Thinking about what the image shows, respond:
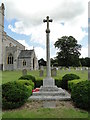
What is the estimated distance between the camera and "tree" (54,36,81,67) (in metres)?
53.0

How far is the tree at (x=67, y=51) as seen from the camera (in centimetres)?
5297

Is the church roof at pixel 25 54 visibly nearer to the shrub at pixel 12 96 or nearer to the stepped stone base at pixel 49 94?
the stepped stone base at pixel 49 94

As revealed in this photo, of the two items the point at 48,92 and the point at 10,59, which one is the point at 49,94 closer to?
the point at 48,92

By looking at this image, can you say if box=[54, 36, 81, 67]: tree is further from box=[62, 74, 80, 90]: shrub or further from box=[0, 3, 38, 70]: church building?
box=[62, 74, 80, 90]: shrub

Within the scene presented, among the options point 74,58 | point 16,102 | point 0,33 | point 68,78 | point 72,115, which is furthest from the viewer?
point 74,58

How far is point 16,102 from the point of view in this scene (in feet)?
20.5

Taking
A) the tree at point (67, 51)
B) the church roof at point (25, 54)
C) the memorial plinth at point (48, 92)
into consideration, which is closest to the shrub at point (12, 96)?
the memorial plinth at point (48, 92)

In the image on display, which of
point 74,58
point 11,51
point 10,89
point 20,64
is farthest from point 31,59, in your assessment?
point 10,89

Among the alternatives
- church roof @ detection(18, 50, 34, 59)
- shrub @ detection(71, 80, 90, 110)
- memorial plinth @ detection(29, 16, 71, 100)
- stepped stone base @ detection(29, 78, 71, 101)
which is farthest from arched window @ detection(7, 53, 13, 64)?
shrub @ detection(71, 80, 90, 110)

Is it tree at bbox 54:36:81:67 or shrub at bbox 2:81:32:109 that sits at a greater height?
tree at bbox 54:36:81:67

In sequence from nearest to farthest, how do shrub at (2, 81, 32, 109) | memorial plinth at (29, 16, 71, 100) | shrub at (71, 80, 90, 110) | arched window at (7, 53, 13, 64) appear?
1. shrub at (71, 80, 90, 110)
2. shrub at (2, 81, 32, 109)
3. memorial plinth at (29, 16, 71, 100)
4. arched window at (7, 53, 13, 64)

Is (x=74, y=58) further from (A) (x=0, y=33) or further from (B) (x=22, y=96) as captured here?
(B) (x=22, y=96)

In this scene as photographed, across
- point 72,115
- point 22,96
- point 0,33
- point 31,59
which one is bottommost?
point 72,115

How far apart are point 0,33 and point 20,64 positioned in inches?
434
